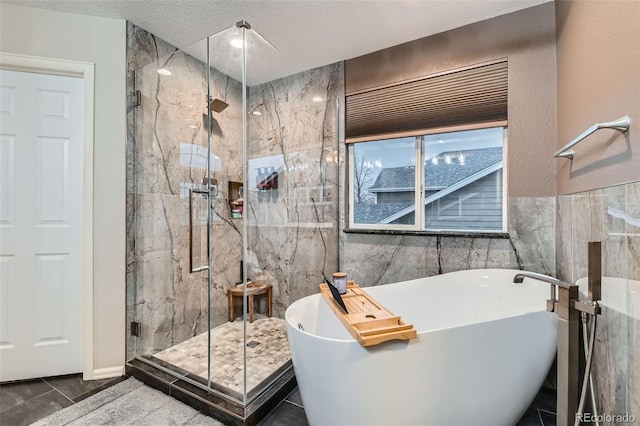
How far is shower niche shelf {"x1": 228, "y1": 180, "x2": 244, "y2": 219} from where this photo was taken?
242 cm

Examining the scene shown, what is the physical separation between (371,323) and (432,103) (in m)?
1.81

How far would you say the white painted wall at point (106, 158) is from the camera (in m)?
1.92

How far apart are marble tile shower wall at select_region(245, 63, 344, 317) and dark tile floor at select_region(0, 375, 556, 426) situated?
105 cm

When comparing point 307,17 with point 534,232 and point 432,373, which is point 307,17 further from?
point 432,373

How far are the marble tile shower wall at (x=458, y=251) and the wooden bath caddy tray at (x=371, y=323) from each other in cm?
83

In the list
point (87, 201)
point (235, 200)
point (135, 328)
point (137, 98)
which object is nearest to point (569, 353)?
point (235, 200)

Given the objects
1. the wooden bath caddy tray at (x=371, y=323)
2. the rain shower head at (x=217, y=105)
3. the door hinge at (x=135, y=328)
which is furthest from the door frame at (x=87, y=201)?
the wooden bath caddy tray at (x=371, y=323)

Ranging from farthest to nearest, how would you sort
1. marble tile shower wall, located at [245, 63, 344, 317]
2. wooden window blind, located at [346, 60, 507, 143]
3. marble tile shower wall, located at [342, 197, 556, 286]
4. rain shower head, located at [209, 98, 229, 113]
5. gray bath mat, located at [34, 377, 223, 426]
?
marble tile shower wall, located at [245, 63, 344, 317], rain shower head, located at [209, 98, 229, 113], wooden window blind, located at [346, 60, 507, 143], marble tile shower wall, located at [342, 197, 556, 286], gray bath mat, located at [34, 377, 223, 426]

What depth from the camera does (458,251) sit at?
209cm

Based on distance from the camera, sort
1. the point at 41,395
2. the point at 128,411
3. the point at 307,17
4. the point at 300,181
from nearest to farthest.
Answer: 1. the point at 128,411
2. the point at 41,395
3. the point at 307,17
4. the point at 300,181

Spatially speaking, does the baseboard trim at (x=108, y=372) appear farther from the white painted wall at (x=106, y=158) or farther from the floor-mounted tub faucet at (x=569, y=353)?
the floor-mounted tub faucet at (x=569, y=353)

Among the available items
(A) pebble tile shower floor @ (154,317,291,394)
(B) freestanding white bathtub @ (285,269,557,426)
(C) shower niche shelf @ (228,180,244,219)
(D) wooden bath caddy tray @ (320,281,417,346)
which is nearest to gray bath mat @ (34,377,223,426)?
(A) pebble tile shower floor @ (154,317,291,394)

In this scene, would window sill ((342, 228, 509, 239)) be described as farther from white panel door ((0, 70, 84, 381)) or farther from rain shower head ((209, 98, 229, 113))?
white panel door ((0, 70, 84, 381))

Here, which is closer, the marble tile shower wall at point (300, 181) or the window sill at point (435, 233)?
the window sill at point (435, 233)
